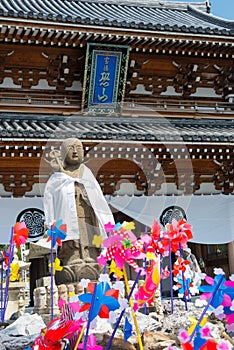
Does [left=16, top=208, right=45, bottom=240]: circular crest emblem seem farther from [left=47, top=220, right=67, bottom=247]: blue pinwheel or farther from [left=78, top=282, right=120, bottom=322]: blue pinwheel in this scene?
[left=78, top=282, right=120, bottom=322]: blue pinwheel

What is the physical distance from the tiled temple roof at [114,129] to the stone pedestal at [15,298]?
260 cm

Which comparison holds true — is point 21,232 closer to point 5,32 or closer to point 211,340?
point 211,340

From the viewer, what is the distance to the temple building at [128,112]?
9758mm

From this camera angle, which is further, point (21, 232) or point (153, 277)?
point (21, 232)

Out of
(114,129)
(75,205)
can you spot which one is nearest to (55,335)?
(75,205)

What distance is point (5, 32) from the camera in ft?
33.6

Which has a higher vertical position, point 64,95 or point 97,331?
point 64,95

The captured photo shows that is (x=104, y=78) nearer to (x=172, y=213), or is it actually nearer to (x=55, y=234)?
(x=172, y=213)

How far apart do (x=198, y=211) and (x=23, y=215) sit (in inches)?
147

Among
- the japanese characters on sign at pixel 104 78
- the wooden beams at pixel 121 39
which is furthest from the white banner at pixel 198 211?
the wooden beams at pixel 121 39

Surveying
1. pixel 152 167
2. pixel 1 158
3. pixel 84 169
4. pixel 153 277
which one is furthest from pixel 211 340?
pixel 152 167

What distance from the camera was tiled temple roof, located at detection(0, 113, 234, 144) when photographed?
9047mm

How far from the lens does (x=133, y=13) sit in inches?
573

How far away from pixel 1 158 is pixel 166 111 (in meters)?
4.15
